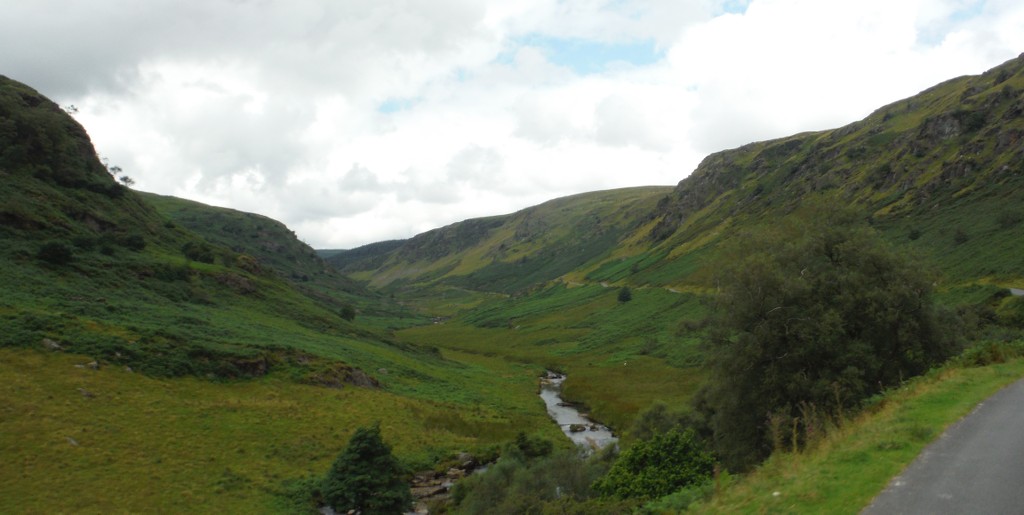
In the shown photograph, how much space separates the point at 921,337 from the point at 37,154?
430 ft

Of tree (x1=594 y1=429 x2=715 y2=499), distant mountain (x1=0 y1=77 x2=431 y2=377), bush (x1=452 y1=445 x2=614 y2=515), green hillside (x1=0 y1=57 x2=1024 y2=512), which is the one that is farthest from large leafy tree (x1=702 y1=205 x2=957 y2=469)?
distant mountain (x1=0 y1=77 x2=431 y2=377)

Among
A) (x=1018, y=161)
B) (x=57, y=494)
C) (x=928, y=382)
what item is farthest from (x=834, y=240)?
(x=1018, y=161)

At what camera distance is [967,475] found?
1206 cm

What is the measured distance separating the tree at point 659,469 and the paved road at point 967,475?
28.8 feet

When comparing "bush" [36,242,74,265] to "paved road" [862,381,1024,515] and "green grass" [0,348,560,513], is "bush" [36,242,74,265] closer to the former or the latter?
"green grass" [0,348,560,513]

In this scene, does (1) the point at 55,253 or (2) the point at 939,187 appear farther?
(2) the point at 939,187

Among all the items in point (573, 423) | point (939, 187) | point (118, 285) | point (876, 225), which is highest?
point (939, 187)

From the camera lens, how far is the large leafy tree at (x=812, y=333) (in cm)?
2467

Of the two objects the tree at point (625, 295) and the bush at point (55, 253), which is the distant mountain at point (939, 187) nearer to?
the tree at point (625, 295)

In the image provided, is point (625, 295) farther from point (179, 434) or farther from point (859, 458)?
point (859, 458)

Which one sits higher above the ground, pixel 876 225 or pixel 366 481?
pixel 876 225

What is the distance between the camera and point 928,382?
21.1m

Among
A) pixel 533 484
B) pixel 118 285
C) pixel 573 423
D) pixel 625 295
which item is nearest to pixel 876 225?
pixel 625 295

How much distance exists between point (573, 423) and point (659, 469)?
45206mm
